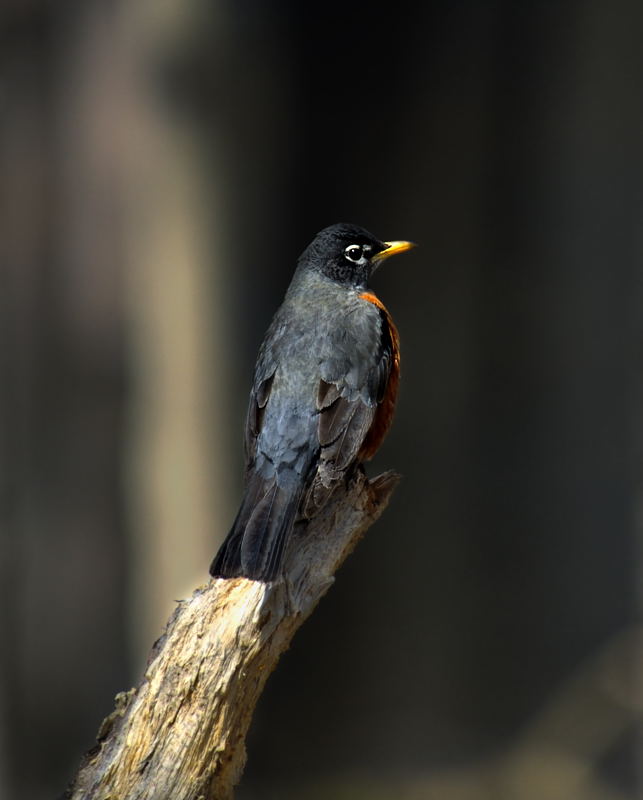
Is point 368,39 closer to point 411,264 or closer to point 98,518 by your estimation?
point 411,264

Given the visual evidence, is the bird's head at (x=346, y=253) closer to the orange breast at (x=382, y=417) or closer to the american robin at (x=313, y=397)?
the american robin at (x=313, y=397)

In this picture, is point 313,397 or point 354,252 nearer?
point 313,397

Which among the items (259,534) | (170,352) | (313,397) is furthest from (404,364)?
(259,534)

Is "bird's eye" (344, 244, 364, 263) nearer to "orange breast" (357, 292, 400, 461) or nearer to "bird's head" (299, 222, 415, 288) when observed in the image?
"bird's head" (299, 222, 415, 288)

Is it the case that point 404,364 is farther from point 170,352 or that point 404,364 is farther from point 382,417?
point 382,417

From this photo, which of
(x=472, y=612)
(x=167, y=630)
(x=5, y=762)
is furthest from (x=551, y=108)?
(x=5, y=762)

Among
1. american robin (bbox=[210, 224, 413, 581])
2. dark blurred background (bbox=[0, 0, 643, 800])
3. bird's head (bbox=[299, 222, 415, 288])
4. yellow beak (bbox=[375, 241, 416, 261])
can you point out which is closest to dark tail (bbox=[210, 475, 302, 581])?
american robin (bbox=[210, 224, 413, 581])

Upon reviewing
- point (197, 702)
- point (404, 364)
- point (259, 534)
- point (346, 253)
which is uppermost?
point (346, 253)

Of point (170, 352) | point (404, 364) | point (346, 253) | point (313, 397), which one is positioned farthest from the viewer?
point (170, 352)
